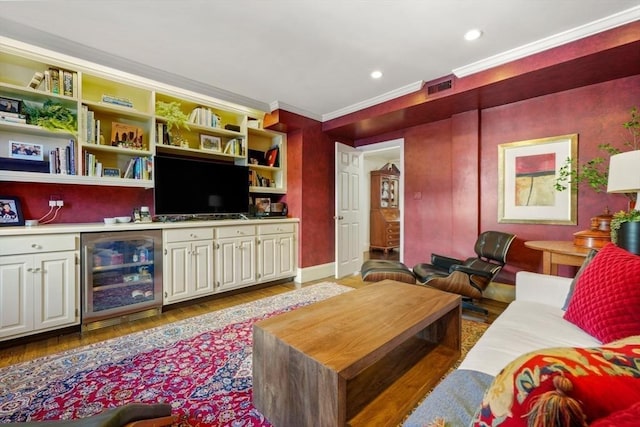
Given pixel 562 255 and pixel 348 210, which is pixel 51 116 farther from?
pixel 562 255

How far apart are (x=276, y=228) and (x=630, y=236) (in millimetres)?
3278

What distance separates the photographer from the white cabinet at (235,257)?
3.29 meters

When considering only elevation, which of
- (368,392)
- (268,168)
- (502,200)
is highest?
(268,168)

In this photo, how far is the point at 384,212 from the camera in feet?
22.2

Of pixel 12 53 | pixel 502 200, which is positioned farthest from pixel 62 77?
pixel 502 200

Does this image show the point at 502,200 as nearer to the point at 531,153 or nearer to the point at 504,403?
the point at 531,153

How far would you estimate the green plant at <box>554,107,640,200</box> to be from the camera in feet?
8.24

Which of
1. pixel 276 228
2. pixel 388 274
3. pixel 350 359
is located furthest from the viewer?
pixel 276 228

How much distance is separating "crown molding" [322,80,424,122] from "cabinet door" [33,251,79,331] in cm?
339

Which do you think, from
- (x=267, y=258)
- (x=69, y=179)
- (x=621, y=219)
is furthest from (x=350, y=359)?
(x=69, y=179)

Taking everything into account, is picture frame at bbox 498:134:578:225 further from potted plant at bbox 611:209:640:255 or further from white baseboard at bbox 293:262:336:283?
white baseboard at bbox 293:262:336:283

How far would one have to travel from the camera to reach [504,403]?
1.56 feet

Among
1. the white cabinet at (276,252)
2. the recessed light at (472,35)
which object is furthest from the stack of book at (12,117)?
the recessed light at (472,35)

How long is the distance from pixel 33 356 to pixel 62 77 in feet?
7.59
